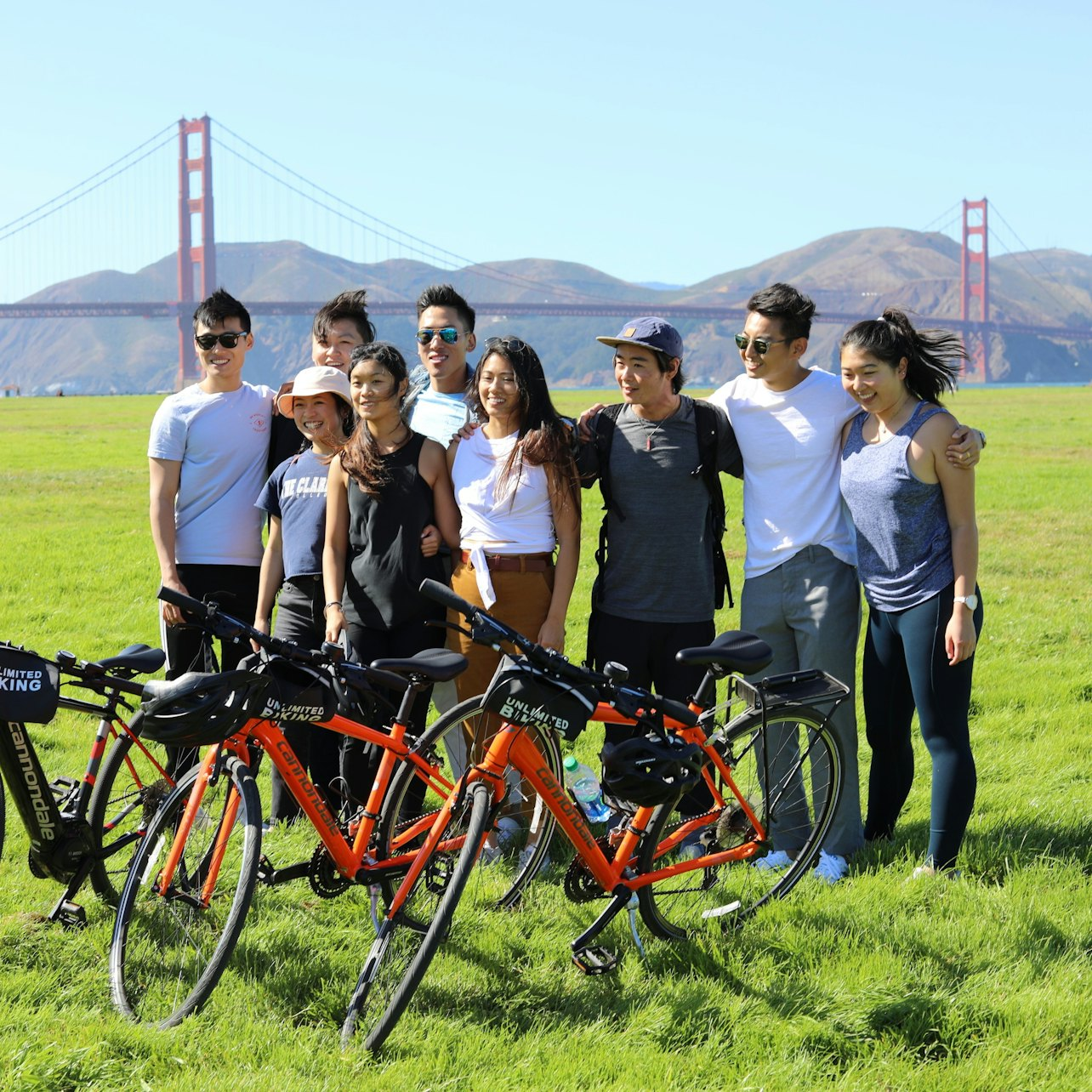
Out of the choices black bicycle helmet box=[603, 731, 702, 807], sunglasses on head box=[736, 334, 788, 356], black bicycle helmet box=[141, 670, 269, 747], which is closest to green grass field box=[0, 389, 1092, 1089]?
black bicycle helmet box=[603, 731, 702, 807]

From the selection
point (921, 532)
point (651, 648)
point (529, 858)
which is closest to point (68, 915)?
point (529, 858)

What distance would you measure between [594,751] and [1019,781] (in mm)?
1894

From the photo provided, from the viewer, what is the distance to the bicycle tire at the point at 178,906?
3227mm

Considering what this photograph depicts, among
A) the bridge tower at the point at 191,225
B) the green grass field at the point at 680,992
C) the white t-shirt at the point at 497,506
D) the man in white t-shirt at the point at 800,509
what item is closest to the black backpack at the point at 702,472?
the man in white t-shirt at the point at 800,509

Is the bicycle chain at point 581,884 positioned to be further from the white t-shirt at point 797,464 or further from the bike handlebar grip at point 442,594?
the white t-shirt at point 797,464

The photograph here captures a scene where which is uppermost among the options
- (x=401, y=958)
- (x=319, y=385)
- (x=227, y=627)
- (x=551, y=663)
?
(x=319, y=385)

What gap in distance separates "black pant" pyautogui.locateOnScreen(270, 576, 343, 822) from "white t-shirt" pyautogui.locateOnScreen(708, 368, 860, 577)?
1665mm

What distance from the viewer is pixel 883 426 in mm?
4152

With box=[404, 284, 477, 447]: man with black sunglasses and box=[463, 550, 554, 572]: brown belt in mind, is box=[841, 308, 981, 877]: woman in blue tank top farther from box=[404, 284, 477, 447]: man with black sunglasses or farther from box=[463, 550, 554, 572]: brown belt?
box=[404, 284, 477, 447]: man with black sunglasses

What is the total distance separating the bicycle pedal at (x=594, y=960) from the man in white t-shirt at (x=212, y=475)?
1.98m

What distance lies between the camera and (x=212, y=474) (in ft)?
15.9

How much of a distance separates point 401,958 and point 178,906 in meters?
0.64

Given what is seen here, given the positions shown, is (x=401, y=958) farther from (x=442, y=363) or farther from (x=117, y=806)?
(x=442, y=363)

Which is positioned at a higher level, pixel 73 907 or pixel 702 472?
pixel 702 472
